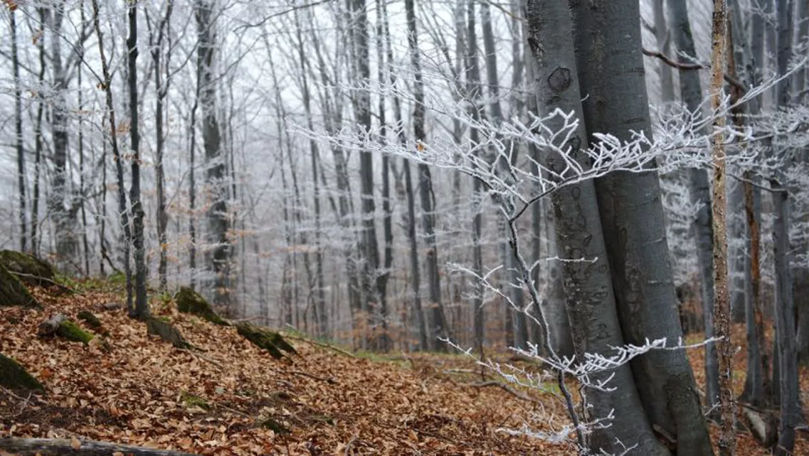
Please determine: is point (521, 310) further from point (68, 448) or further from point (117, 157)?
point (117, 157)

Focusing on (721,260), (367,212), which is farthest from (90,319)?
(367,212)

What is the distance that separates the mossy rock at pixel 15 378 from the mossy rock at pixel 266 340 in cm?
291

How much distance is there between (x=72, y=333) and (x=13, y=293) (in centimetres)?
114

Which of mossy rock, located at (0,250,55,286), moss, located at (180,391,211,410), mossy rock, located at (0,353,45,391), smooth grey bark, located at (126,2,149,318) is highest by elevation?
smooth grey bark, located at (126,2,149,318)

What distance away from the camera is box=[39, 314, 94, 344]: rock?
4898mm

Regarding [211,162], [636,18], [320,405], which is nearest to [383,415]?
[320,405]

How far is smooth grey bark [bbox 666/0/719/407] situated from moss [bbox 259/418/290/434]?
16.0 ft

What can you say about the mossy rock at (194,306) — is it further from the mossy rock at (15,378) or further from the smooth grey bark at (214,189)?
the smooth grey bark at (214,189)

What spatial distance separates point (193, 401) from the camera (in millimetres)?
4199

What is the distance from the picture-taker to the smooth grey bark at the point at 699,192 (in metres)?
6.67

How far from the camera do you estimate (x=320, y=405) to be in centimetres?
503

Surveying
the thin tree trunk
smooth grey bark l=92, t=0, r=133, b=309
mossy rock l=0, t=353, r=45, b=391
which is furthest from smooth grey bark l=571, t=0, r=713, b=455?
smooth grey bark l=92, t=0, r=133, b=309

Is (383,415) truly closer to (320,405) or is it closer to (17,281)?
(320,405)

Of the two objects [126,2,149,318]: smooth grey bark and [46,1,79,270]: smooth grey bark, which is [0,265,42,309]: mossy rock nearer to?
[126,2,149,318]: smooth grey bark
